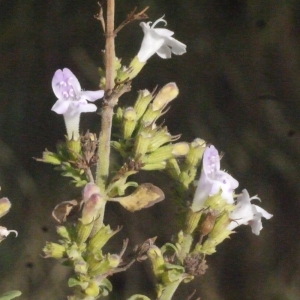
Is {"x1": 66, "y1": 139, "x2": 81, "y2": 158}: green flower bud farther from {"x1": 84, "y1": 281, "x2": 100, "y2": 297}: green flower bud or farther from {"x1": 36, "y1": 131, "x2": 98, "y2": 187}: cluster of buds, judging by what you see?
{"x1": 84, "y1": 281, "x2": 100, "y2": 297}: green flower bud

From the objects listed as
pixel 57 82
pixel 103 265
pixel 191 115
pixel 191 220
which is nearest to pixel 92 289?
pixel 103 265

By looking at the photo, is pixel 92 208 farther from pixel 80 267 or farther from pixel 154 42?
pixel 154 42

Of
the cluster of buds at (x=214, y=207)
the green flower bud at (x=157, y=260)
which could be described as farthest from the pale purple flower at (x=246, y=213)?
the green flower bud at (x=157, y=260)

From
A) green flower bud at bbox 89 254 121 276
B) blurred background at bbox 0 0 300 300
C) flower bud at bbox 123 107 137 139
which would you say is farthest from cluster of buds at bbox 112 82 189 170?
blurred background at bbox 0 0 300 300

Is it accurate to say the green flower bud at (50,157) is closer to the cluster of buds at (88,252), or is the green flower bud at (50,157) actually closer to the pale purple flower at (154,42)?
the cluster of buds at (88,252)

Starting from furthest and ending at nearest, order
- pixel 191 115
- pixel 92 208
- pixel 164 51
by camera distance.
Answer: pixel 191 115 → pixel 164 51 → pixel 92 208

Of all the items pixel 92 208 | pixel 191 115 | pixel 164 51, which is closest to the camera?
pixel 92 208
